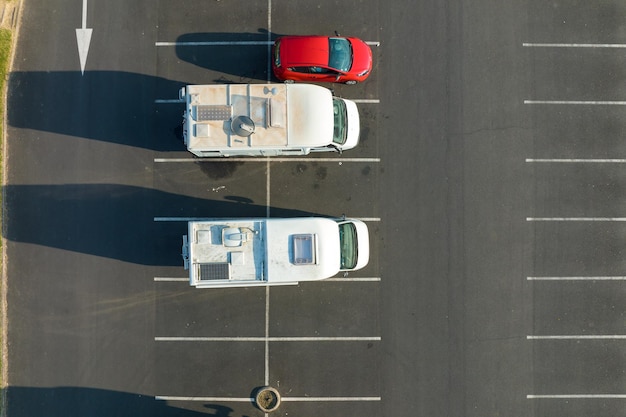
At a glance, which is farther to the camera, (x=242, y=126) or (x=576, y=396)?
(x=576, y=396)

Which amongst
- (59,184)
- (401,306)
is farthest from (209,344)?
(59,184)

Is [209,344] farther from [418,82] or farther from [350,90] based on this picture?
[418,82]

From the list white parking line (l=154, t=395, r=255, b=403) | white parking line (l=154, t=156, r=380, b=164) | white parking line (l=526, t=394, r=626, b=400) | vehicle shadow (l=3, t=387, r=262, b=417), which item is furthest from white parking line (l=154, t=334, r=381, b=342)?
white parking line (l=154, t=156, r=380, b=164)

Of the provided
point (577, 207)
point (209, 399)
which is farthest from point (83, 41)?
point (577, 207)

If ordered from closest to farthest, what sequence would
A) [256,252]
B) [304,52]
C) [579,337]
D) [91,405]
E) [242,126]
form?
[242,126], [256,252], [304,52], [91,405], [579,337]

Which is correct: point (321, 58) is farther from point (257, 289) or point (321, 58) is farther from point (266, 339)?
point (266, 339)

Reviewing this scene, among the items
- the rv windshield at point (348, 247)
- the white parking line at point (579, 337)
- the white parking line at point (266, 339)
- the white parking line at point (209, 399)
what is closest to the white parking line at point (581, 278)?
the white parking line at point (579, 337)

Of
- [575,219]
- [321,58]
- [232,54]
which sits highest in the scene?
[232,54]
